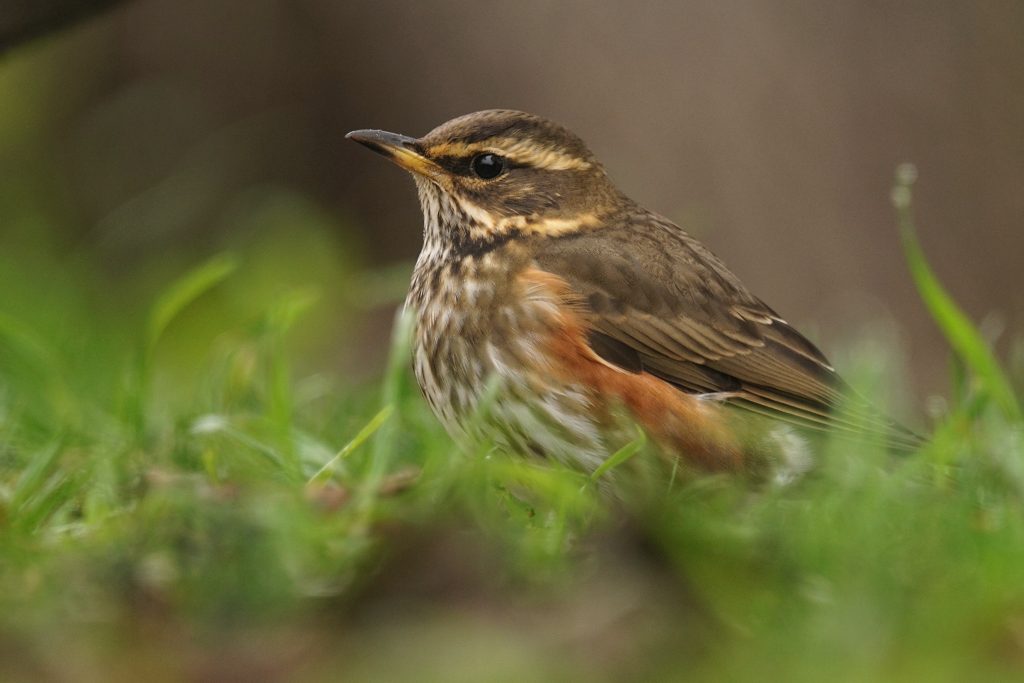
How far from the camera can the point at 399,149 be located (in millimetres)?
5660

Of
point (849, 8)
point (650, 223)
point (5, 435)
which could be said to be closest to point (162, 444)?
point (5, 435)

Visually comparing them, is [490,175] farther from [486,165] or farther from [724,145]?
[724,145]

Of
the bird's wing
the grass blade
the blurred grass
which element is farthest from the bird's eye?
the blurred grass

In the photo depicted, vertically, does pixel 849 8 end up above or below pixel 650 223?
above

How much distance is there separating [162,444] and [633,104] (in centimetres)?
606

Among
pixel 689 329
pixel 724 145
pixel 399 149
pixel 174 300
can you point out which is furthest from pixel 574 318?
pixel 724 145

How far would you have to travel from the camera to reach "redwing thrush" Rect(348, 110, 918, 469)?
15.9ft

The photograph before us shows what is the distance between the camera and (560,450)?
4.74 meters

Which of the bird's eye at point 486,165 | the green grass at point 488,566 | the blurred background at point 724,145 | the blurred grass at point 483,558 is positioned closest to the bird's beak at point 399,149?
the bird's eye at point 486,165

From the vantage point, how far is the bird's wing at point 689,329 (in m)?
5.26

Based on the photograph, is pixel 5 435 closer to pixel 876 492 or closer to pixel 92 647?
pixel 92 647

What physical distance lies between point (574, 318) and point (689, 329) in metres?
0.54

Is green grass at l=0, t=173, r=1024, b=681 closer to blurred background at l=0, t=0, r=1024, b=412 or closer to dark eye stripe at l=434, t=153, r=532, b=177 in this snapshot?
dark eye stripe at l=434, t=153, r=532, b=177

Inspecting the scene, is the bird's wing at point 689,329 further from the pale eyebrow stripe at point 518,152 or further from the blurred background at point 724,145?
the blurred background at point 724,145
